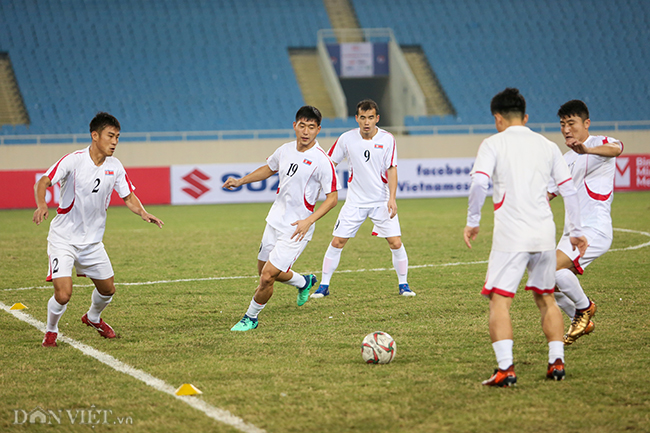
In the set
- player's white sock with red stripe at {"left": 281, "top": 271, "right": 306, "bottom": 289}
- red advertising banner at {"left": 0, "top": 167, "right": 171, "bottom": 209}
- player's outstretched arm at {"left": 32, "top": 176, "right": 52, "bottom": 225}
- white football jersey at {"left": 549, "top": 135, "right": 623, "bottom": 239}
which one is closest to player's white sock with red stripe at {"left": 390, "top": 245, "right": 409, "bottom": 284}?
player's white sock with red stripe at {"left": 281, "top": 271, "right": 306, "bottom": 289}

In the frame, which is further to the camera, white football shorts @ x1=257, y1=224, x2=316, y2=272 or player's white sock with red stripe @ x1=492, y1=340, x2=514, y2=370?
white football shorts @ x1=257, y1=224, x2=316, y2=272

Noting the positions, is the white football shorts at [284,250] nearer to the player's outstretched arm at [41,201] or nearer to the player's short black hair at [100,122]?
the player's short black hair at [100,122]

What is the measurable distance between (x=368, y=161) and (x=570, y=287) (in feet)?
11.0

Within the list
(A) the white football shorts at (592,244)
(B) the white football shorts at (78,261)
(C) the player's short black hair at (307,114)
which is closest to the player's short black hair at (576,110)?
(A) the white football shorts at (592,244)

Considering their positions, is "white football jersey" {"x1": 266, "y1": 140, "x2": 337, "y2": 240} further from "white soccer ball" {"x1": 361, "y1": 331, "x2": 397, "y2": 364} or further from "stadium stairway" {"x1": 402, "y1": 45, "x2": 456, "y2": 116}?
"stadium stairway" {"x1": 402, "y1": 45, "x2": 456, "y2": 116}

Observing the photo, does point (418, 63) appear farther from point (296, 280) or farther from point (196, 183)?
point (296, 280)

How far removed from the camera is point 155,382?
4648 mm

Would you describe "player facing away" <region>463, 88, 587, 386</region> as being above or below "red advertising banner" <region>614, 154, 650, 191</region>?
above

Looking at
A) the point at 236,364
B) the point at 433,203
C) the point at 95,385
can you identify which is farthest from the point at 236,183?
the point at 433,203

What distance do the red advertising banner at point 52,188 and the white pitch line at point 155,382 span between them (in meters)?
14.6

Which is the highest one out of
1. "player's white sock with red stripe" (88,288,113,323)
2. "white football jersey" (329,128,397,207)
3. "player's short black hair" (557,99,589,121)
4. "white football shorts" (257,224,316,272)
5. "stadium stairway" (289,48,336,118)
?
"stadium stairway" (289,48,336,118)

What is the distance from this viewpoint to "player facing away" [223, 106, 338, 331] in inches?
244

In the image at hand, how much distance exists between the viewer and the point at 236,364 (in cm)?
509

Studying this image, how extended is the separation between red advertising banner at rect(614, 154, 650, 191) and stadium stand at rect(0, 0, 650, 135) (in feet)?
20.6
